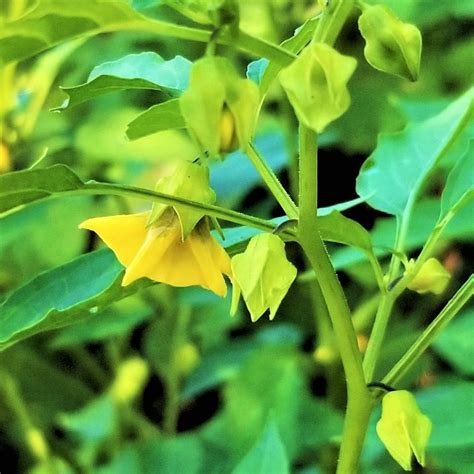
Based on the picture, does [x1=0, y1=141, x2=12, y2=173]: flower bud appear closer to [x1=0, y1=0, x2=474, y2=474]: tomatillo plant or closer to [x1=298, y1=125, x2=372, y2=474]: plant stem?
[x1=0, y1=0, x2=474, y2=474]: tomatillo plant

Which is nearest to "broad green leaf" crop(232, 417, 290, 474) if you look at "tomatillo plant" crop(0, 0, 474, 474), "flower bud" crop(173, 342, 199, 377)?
"tomatillo plant" crop(0, 0, 474, 474)

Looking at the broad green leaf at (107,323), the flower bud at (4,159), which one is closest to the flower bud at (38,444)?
the broad green leaf at (107,323)

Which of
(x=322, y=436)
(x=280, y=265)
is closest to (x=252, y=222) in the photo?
(x=280, y=265)

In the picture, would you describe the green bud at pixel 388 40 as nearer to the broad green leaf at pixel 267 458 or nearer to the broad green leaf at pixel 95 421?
the broad green leaf at pixel 267 458

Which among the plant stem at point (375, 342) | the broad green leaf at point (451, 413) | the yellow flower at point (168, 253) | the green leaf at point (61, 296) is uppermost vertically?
the yellow flower at point (168, 253)

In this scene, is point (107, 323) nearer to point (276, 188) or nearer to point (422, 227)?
point (422, 227)

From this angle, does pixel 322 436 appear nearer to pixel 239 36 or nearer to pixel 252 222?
pixel 252 222
